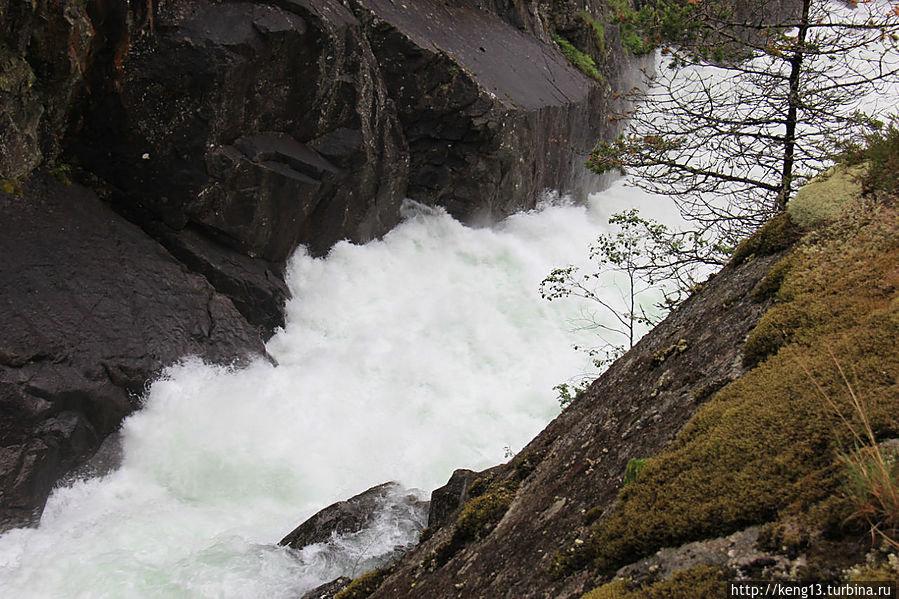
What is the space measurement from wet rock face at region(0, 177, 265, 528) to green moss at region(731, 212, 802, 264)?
7562 mm

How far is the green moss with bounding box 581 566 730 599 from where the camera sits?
226cm

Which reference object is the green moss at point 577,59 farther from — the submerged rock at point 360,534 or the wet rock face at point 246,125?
the submerged rock at point 360,534

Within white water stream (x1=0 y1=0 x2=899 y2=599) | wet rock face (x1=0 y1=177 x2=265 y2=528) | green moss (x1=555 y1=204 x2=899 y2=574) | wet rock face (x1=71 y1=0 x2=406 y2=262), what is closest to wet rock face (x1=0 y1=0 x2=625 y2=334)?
wet rock face (x1=71 y1=0 x2=406 y2=262)

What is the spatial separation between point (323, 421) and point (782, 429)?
807 cm

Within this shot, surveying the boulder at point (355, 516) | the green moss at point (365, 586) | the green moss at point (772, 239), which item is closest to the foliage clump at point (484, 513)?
the green moss at point (365, 586)

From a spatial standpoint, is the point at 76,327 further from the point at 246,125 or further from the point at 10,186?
the point at 246,125

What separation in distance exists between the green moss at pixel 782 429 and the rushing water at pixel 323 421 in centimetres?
434

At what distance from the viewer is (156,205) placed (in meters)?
10.7

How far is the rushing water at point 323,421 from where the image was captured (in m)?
6.83

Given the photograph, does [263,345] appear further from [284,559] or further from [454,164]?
[454,164]

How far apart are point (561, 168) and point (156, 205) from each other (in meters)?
11.3

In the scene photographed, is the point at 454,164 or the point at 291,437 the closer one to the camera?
the point at 291,437

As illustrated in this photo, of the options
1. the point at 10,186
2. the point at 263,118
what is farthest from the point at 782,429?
the point at 263,118

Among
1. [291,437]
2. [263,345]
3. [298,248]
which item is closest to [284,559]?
[291,437]
